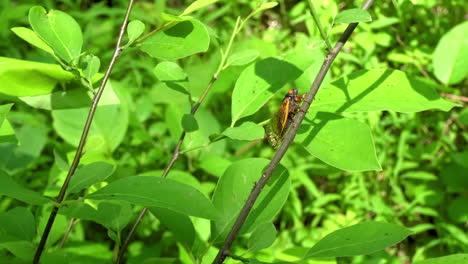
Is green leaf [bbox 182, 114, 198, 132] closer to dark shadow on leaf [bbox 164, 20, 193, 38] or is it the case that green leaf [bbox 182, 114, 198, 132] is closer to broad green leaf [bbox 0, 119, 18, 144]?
dark shadow on leaf [bbox 164, 20, 193, 38]

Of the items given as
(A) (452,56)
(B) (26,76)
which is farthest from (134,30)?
(A) (452,56)

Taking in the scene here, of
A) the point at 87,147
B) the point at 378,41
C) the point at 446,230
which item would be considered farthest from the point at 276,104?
the point at 87,147

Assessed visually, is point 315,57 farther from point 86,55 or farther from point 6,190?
point 6,190

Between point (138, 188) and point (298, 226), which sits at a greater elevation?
point (138, 188)

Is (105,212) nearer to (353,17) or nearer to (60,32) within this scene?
(60,32)

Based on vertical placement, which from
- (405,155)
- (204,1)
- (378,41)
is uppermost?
(204,1)

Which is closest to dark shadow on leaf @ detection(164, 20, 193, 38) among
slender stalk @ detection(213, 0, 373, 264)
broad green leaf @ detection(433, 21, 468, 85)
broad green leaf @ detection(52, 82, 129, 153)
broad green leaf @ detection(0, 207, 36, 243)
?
slender stalk @ detection(213, 0, 373, 264)
